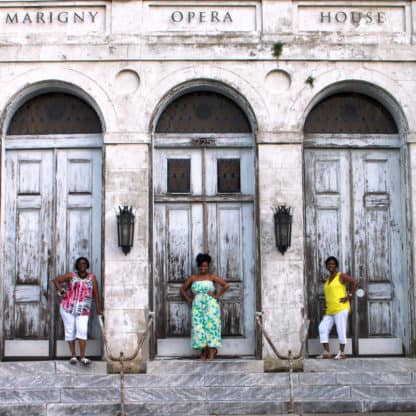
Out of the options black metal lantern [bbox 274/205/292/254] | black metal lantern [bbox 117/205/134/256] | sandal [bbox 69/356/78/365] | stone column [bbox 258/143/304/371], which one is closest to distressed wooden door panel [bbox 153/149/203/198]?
black metal lantern [bbox 117/205/134/256]

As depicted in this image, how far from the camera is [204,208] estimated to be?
11438 millimetres

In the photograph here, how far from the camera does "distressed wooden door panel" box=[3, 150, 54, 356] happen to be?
11.3 meters

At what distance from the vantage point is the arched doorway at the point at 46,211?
11.3 metres

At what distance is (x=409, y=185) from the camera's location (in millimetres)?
11242

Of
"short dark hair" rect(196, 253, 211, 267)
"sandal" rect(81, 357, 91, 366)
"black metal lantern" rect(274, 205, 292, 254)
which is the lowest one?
"sandal" rect(81, 357, 91, 366)

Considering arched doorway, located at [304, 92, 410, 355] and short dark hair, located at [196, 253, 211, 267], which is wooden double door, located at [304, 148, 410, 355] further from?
short dark hair, located at [196, 253, 211, 267]

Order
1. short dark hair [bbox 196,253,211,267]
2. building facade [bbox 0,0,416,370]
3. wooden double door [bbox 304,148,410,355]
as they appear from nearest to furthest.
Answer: short dark hair [bbox 196,253,211,267] < building facade [bbox 0,0,416,370] < wooden double door [bbox 304,148,410,355]

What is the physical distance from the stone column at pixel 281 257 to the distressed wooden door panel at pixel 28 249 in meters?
3.35

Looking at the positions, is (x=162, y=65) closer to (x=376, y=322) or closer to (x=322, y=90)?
(x=322, y=90)

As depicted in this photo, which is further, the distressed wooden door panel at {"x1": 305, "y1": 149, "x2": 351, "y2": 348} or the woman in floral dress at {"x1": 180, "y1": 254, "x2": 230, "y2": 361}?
the distressed wooden door panel at {"x1": 305, "y1": 149, "x2": 351, "y2": 348}

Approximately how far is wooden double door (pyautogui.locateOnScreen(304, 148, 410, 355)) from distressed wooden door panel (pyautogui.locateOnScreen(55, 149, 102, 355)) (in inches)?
131

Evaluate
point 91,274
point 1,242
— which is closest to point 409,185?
point 91,274

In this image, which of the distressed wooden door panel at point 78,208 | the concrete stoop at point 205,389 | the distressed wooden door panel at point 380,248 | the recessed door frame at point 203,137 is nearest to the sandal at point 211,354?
the concrete stoop at point 205,389

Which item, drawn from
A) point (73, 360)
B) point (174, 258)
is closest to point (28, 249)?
point (73, 360)
